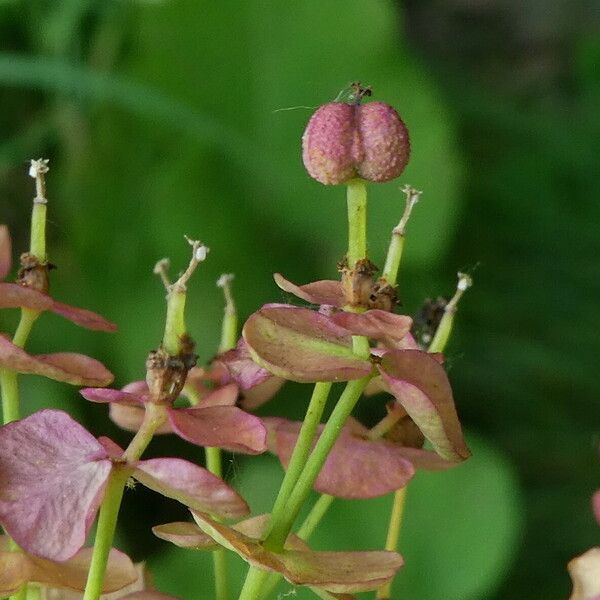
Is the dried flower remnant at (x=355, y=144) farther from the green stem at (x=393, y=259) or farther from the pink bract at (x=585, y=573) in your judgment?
the pink bract at (x=585, y=573)

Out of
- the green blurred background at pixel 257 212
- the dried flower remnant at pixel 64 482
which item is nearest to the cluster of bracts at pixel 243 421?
the dried flower remnant at pixel 64 482

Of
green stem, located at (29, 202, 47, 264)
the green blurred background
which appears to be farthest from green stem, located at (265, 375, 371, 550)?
the green blurred background

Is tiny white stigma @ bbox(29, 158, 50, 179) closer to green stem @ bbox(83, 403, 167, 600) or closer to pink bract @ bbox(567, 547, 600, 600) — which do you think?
green stem @ bbox(83, 403, 167, 600)

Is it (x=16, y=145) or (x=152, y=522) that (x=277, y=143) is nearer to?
(x=16, y=145)

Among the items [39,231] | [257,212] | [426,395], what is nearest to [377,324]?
[426,395]

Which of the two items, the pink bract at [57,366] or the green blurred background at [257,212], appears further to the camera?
the green blurred background at [257,212]

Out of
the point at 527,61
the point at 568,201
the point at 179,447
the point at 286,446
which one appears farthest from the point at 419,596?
the point at 527,61

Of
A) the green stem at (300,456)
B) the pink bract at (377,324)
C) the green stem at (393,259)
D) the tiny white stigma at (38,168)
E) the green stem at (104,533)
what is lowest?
the green stem at (104,533)
